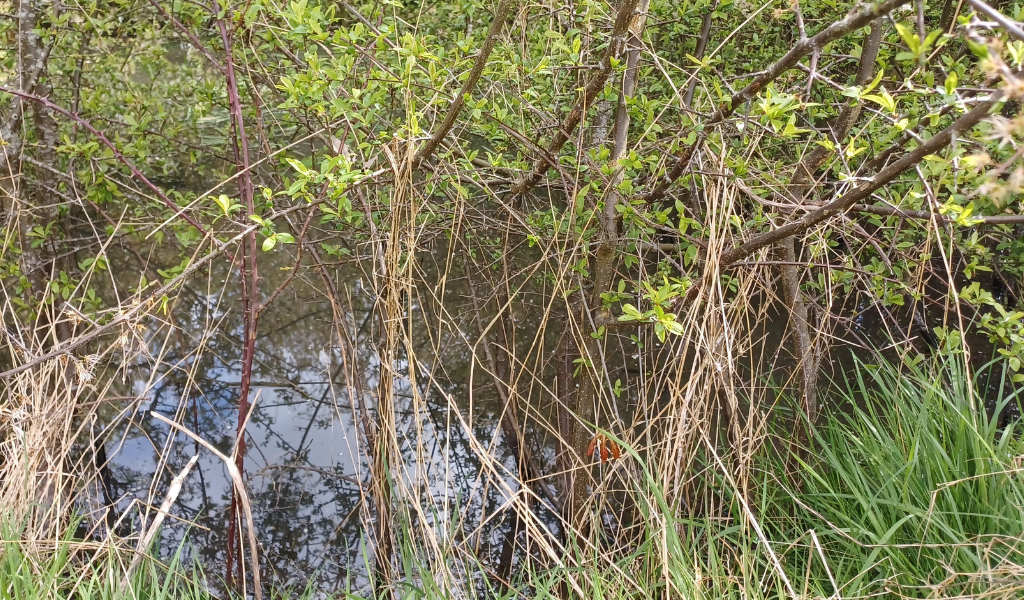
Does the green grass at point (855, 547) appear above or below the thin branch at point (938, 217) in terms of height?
below

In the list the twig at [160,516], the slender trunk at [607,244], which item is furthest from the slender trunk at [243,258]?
the slender trunk at [607,244]

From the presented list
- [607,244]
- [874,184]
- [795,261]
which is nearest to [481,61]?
[607,244]

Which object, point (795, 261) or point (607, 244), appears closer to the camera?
point (607, 244)

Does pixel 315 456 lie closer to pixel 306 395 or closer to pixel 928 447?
pixel 306 395

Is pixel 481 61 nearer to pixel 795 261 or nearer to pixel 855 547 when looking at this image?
pixel 795 261

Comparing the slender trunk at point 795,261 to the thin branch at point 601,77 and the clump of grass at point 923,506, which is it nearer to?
the clump of grass at point 923,506

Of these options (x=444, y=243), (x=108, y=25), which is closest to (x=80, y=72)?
(x=108, y=25)

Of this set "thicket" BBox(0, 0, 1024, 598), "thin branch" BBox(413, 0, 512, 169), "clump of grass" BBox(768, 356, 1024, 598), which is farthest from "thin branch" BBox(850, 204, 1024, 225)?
"thin branch" BBox(413, 0, 512, 169)

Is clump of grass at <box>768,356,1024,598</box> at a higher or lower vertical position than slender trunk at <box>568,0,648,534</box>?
lower

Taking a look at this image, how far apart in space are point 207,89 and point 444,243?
2470mm

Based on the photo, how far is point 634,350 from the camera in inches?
172

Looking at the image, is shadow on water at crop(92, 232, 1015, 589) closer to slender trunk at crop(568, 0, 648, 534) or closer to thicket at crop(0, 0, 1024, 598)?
thicket at crop(0, 0, 1024, 598)

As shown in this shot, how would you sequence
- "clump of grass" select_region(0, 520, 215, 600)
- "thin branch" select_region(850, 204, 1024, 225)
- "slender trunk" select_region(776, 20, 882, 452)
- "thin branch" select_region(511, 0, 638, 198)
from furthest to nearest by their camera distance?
"slender trunk" select_region(776, 20, 882, 452), "thin branch" select_region(511, 0, 638, 198), "clump of grass" select_region(0, 520, 215, 600), "thin branch" select_region(850, 204, 1024, 225)

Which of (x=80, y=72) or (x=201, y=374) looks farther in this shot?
(x=201, y=374)
